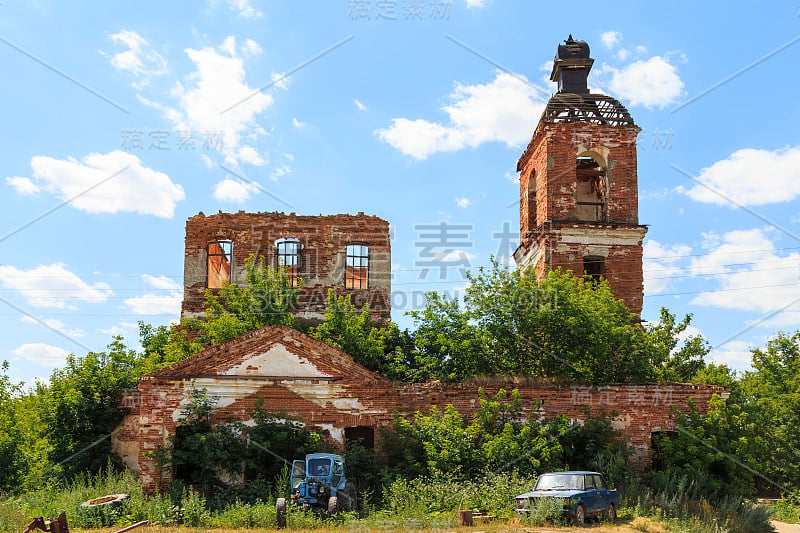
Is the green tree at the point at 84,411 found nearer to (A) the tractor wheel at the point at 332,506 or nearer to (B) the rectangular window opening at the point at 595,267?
(A) the tractor wheel at the point at 332,506

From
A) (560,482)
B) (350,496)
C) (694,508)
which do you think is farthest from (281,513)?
(694,508)

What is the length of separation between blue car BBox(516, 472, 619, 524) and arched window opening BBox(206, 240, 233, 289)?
1719 cm

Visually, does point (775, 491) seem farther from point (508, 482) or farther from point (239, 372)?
point (239, 372)

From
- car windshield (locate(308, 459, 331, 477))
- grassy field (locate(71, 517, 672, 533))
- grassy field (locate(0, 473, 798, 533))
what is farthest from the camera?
car windshield (locate(308, 459, 331, 477))

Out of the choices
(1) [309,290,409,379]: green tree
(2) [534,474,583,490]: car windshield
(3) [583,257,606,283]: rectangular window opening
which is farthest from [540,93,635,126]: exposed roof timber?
(2) [534,474,583,490]: car windshield

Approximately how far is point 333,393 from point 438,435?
3.07 meters

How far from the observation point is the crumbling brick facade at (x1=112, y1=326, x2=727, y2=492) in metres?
18.1

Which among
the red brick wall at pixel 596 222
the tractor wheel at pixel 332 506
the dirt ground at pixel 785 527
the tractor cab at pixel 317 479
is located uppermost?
the red brick wall at pixel 596 222

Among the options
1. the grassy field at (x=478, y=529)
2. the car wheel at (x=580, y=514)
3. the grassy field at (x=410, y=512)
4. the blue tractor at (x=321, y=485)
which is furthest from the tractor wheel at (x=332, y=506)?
the car wheel at (x=580, y=514)

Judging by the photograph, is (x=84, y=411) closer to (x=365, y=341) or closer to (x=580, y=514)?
(x=365, y=341)

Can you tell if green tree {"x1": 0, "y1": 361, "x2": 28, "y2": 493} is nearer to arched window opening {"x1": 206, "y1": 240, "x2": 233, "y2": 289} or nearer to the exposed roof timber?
arched window opening {"x1": 206, "y1": 240, "x2": 233, "y2": 289}

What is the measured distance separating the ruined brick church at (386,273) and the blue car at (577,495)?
3306 millimetres

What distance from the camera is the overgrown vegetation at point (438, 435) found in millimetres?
15922

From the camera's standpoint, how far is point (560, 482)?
15.1 m
